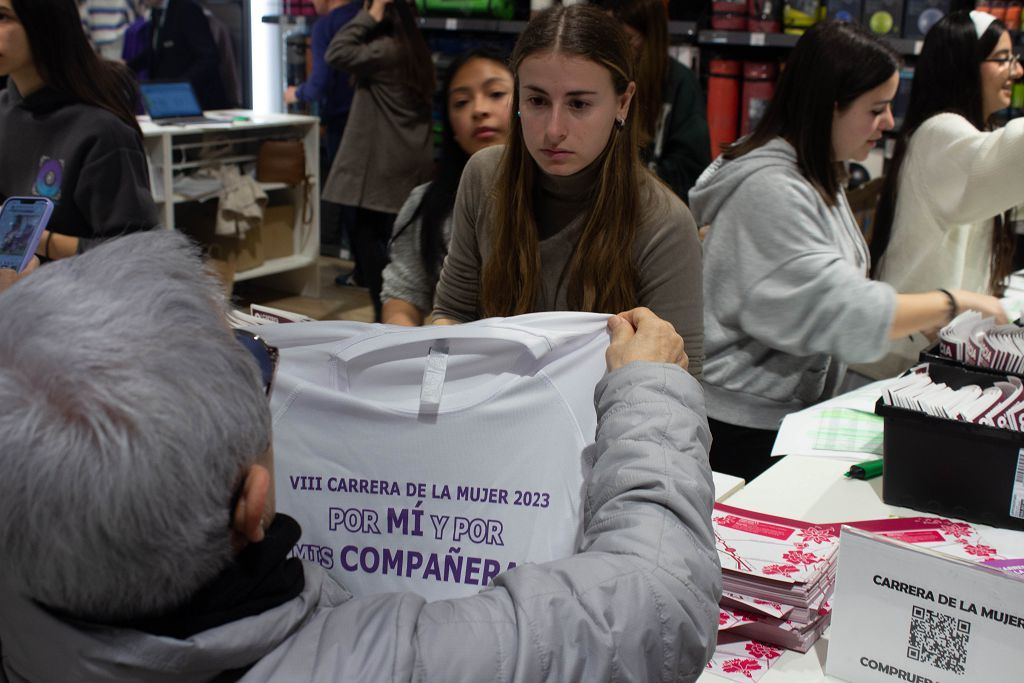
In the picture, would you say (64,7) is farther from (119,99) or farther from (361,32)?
(361,32)

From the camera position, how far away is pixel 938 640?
50.4 inches

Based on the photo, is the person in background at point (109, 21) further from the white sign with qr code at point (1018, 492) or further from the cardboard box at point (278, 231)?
the white sign with qr code at point (1018, 492)

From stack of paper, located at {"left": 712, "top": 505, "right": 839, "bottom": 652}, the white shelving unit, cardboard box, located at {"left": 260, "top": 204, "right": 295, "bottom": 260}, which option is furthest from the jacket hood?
cardboard box, located at {"left": 260, "top": 204, "right": 295, "bottom": 260}

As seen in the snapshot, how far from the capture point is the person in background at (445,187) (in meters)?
2.28

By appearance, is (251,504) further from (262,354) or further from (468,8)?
(468,8)

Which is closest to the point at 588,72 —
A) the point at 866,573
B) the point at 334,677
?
the point at 866,573

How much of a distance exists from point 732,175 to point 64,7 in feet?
5.21

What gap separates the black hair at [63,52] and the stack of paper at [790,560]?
68.6 inches

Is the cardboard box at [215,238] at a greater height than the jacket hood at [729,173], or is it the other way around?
the jacket hood at [729,173]

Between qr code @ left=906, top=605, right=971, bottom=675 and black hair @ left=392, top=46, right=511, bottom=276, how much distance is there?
1.30 metres

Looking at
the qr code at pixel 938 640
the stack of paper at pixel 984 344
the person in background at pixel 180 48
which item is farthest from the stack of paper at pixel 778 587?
the person in background at pixel 180 48

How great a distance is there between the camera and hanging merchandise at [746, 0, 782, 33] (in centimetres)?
451

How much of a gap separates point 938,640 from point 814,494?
1.90ft

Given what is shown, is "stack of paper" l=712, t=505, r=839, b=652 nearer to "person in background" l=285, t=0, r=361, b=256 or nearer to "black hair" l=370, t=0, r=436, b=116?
"black hair" l=370, t=0, r=436, b=116
